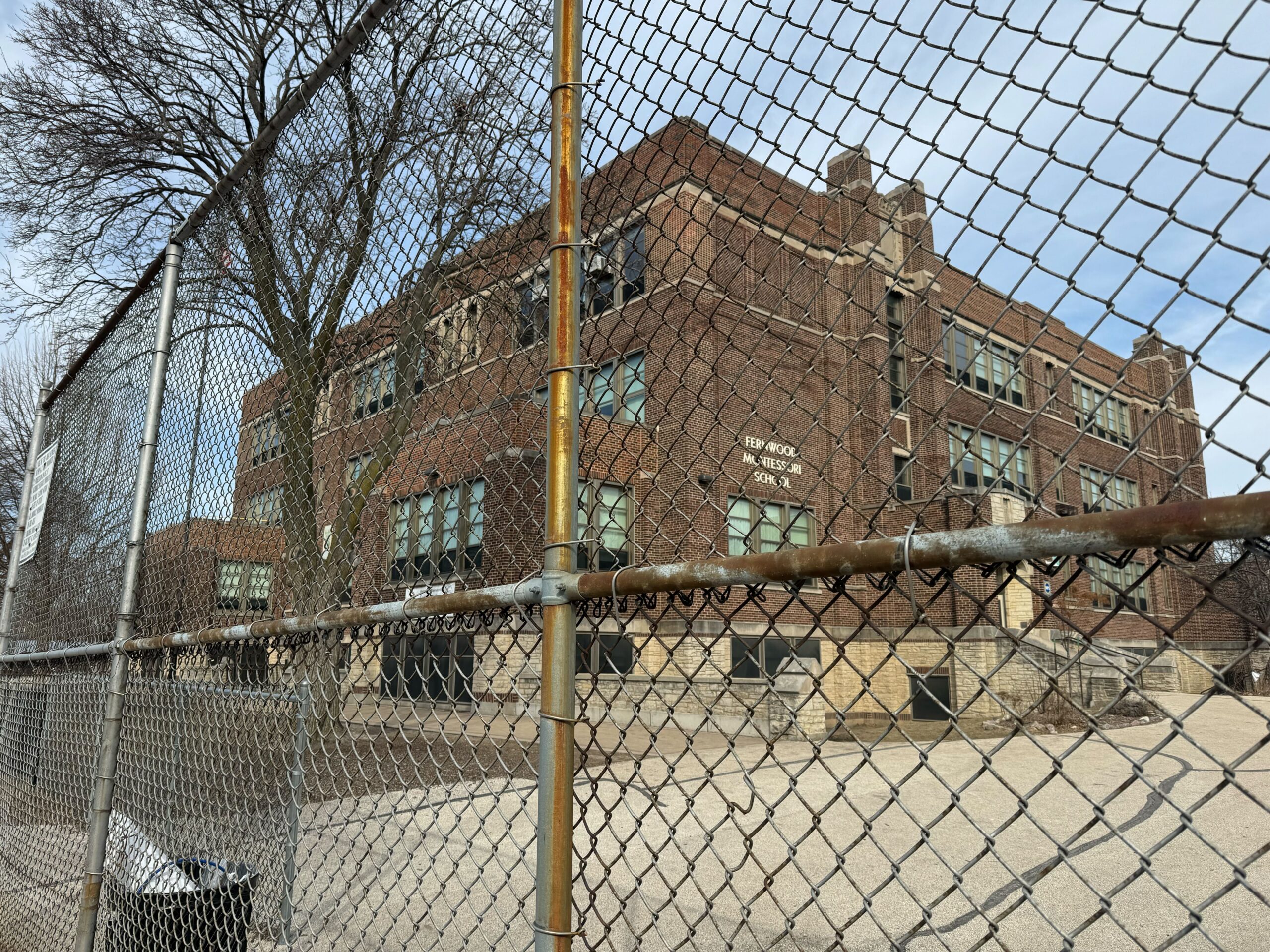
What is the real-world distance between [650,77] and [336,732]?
2.32 metres

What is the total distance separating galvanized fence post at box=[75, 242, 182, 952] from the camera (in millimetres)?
3658

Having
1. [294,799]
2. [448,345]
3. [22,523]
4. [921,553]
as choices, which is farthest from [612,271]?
[22,523]

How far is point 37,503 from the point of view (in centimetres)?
606

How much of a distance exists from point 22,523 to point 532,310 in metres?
5.70

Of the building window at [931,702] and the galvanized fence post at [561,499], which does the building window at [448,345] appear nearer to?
the galvanized fence post at [561,499]

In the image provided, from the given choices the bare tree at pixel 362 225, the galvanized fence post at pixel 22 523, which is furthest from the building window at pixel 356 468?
the galvanized fence post at pixel 22 523

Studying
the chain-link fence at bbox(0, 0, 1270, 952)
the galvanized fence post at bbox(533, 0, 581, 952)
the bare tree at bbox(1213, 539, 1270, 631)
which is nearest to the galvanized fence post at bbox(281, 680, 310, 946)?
the chain-link fence at bbox(0, 0, 1270, 952)

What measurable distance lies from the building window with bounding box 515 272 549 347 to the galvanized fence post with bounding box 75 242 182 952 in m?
2.26

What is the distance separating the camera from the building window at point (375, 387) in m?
3.34

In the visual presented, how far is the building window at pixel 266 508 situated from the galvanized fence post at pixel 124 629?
46 centimetres

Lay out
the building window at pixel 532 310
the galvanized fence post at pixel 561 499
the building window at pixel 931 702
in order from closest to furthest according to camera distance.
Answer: the galvanized fence post at pixel 561 499 < the building window at pixel 532 310 < the building window at pixel 931 702

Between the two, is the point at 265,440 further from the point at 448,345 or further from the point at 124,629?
the point at 448,345

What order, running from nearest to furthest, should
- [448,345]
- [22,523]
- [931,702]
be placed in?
[448,345]
[22,523]
[931,702]

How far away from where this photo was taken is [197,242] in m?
4.48
